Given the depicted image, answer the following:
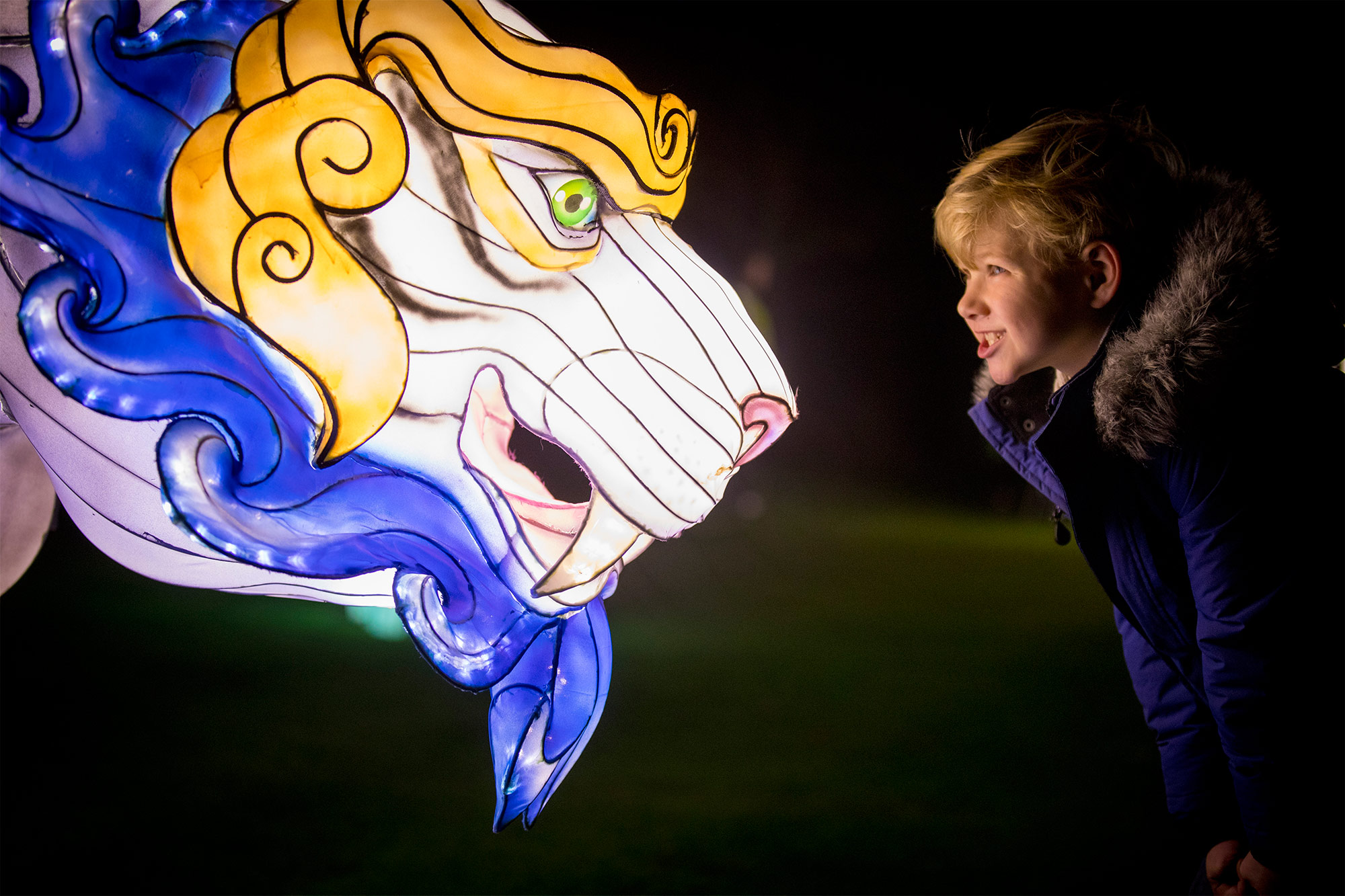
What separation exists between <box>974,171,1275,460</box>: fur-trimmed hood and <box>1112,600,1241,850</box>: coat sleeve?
0.37 metres

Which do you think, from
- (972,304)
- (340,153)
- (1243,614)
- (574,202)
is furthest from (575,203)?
(1243,614)

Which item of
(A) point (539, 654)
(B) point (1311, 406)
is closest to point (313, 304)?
(A) point (539, 654)

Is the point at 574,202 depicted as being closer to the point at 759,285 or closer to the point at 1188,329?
the point at 1188,329

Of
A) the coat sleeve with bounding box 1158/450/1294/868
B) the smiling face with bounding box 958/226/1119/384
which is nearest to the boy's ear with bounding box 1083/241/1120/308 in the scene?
the smiling face with bounding box 958/226/1119/384

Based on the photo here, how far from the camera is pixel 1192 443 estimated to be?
1078 millimetres

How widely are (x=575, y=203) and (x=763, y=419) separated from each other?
0.37m

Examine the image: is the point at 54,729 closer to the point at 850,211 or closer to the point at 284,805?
the point at 284,805

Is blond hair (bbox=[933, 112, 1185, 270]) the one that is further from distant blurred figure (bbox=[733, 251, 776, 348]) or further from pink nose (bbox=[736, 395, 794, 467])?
distant blurred figure (bbox=[733, 251, 776, 348])

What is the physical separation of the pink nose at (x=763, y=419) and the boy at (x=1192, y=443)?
343 mm

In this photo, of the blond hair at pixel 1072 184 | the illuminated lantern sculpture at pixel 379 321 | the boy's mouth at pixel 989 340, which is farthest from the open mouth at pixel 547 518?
the blond hair at pixel 1072 184

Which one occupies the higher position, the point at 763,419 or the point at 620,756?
the point at 763,419

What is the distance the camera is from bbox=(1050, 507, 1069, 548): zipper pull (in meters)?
1.34

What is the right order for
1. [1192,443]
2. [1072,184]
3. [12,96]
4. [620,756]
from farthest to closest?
[620,756] < [1072,184] < [1192,443] < [12,96]

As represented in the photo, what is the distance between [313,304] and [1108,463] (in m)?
1.04
